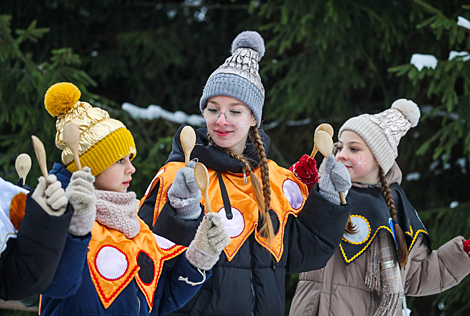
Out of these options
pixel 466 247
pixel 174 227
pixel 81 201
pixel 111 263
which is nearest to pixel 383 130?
pixel 466 247

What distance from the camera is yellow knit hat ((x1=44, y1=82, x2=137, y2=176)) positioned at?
1648 millimetres

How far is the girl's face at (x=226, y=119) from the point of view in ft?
6.81

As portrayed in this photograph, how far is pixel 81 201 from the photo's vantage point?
1357 mm

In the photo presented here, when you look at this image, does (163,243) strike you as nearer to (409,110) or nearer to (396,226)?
(396,226)

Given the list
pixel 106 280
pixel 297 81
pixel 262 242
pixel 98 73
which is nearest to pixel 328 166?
pixel 262 242

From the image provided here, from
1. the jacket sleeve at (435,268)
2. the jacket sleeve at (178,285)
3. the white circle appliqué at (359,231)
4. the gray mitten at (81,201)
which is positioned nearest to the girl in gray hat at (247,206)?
the jacket sleeve at (178,285)

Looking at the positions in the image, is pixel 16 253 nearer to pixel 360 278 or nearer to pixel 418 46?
pixel 360 278

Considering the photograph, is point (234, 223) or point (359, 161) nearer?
point (234, 223)

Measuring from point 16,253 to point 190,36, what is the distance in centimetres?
478

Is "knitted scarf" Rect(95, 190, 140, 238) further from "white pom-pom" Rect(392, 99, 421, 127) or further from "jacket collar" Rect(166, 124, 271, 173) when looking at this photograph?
"white pom-pom" Rect(392, 99, 421, 127)

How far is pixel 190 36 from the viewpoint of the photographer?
5.80 metres

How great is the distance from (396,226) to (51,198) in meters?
1.78

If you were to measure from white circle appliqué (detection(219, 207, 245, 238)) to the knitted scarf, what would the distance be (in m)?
0.42

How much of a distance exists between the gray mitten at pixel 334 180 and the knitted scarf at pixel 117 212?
79cm
